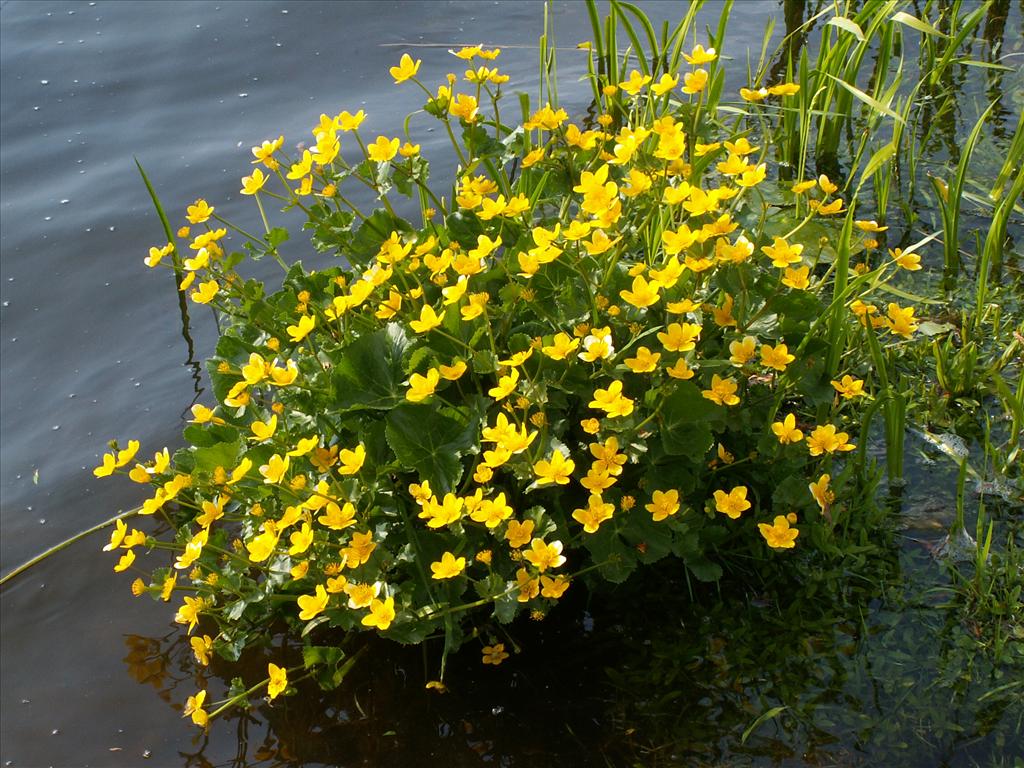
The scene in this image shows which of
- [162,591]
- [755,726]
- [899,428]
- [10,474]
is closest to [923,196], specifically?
[899,428]

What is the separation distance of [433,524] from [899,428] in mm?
1256

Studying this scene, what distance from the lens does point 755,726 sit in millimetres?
2336

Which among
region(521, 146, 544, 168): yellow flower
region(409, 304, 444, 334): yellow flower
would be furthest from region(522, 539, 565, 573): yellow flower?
region(521, 146, 544, 168): yellow flower

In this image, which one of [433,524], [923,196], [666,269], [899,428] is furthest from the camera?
[923,196]

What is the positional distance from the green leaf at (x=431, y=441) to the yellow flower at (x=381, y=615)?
0.94ft

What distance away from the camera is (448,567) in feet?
7.07

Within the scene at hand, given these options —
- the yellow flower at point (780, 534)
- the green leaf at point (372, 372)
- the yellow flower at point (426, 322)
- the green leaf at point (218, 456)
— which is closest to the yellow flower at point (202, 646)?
the green leaf at point (218, 456)

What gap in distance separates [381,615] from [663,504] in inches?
25.0

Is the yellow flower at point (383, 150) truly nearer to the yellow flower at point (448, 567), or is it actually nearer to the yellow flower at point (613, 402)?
the yellow flower at point (613, 402)

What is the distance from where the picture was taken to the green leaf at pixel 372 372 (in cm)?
230

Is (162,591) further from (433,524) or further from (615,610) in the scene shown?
(615,610)

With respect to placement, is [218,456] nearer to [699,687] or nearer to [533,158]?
[533,158]

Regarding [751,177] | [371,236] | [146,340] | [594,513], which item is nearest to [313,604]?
[594,513]

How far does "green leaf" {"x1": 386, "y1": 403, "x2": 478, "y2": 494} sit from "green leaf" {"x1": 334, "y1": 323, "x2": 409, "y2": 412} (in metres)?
0.05
